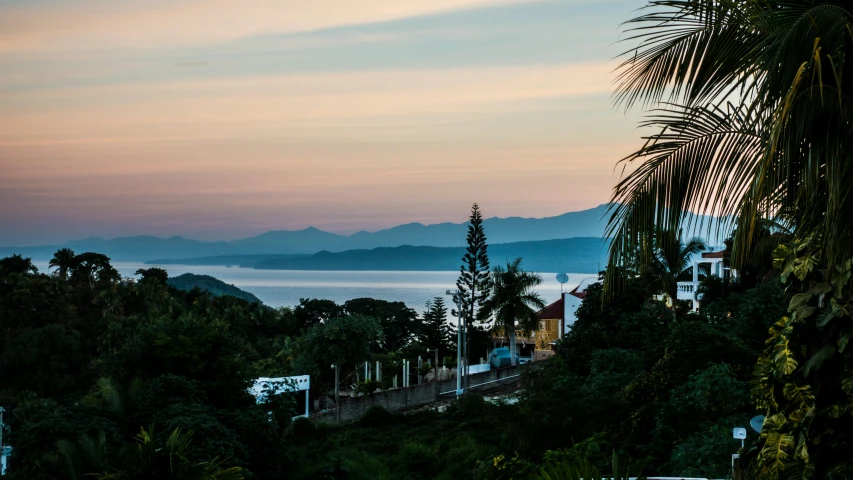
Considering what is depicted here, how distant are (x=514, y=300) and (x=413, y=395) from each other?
1353 cm

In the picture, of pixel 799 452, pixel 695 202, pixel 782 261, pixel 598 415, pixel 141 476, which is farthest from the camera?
pixel 598 415

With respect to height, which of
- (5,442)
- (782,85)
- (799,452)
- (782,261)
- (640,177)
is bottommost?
(5,442)

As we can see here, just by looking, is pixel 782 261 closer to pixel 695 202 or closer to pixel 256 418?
pixel 695 202

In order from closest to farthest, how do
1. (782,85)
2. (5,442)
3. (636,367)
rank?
(782,85) → (5,442) → (636,367)

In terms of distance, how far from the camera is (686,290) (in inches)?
1703

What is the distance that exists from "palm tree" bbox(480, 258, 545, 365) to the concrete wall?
538cm

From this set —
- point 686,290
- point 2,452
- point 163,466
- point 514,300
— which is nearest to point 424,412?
point 2,452

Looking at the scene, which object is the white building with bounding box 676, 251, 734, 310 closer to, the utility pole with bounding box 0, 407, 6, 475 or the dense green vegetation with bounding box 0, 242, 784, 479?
the dense green vegetation with bounding box 0, 242, 784, 479

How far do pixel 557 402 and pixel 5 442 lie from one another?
1196cm

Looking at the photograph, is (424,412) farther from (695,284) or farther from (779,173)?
(779,173)

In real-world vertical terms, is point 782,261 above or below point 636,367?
above

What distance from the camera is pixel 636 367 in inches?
838

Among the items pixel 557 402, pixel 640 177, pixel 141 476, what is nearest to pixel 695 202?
pixel 640 177

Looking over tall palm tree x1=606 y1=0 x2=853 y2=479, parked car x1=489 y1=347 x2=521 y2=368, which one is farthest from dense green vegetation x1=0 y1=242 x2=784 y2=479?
parked car x1=489 y1=347 x2=521 y2=368
